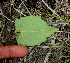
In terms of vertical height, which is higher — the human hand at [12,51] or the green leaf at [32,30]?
the green leaf at [32,30]

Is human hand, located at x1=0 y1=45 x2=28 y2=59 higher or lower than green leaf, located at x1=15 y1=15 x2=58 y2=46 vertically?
lower

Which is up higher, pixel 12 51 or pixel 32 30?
pixel 32 30

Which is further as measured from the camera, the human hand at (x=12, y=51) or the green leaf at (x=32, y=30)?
the human hand at (x=12, y=51)

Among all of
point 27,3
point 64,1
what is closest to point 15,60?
point 27,3

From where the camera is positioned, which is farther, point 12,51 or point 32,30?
point 12,51

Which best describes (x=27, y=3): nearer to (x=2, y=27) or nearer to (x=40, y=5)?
(x=40, y=5)
